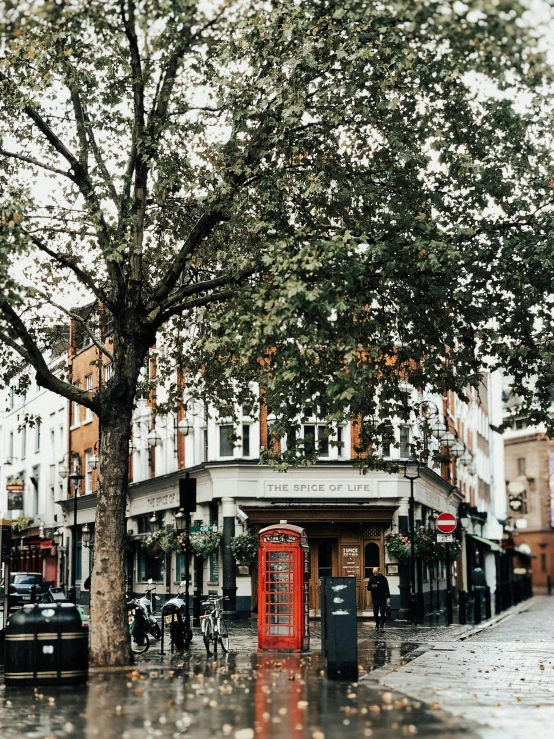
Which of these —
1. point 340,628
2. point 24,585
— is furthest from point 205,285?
point 24,585

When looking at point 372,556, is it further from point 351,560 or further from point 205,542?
point 205,542

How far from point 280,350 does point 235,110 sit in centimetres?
393

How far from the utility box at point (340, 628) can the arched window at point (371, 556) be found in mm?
23166

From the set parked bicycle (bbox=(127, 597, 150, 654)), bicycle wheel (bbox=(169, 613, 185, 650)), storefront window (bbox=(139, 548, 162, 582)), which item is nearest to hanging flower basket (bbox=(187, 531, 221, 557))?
storefront window (bbox=(139, 548, 162, 582))

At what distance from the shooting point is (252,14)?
1814 centimetres

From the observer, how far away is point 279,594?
900 inches

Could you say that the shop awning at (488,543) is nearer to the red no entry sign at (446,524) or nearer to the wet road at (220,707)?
the red no entry sign at (446,524)

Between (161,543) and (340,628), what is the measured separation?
25.7 metres

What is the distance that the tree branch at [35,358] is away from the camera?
60.3ft

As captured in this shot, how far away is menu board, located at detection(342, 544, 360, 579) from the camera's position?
132ft

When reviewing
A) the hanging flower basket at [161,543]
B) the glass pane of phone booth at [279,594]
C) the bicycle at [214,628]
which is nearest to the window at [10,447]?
the hanging flower basket at [161,543]

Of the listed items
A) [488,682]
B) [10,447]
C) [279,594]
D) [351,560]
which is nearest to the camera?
[488,682]

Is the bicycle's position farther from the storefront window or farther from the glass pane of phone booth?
the storefront window

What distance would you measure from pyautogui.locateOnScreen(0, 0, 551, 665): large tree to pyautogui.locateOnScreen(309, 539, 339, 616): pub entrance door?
19.7 meters
